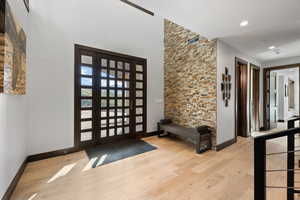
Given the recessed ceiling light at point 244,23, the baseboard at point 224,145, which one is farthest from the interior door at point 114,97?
the recessed ceiling light at point 244,23

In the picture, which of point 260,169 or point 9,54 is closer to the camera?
point 260,169

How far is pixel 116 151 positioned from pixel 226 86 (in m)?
3.13

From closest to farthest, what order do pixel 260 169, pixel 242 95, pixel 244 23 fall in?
pixel 260 169, pixel 244 23, pixel 242 95

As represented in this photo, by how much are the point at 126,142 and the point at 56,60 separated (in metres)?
2.58

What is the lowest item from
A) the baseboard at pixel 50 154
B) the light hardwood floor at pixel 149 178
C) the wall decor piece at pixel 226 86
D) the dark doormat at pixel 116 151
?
the light hardwood floor at pixel 149 178

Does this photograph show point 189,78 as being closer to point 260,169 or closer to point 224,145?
point 224,145

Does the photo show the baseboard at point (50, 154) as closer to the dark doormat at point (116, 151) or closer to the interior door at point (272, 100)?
the dark doormat at point (116, 151)

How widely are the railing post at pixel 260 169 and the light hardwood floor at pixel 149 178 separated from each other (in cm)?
86

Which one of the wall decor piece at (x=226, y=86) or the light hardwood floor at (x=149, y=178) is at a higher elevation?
the wall decor piece at (x=226, y=86)

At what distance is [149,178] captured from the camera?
208 cm

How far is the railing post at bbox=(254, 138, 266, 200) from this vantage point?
0.97 m

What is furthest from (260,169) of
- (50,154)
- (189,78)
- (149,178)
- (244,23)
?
(50,154)

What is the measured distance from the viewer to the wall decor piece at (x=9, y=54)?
55.5 inches

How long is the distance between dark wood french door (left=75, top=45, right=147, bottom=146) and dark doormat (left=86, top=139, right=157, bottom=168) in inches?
10.1
